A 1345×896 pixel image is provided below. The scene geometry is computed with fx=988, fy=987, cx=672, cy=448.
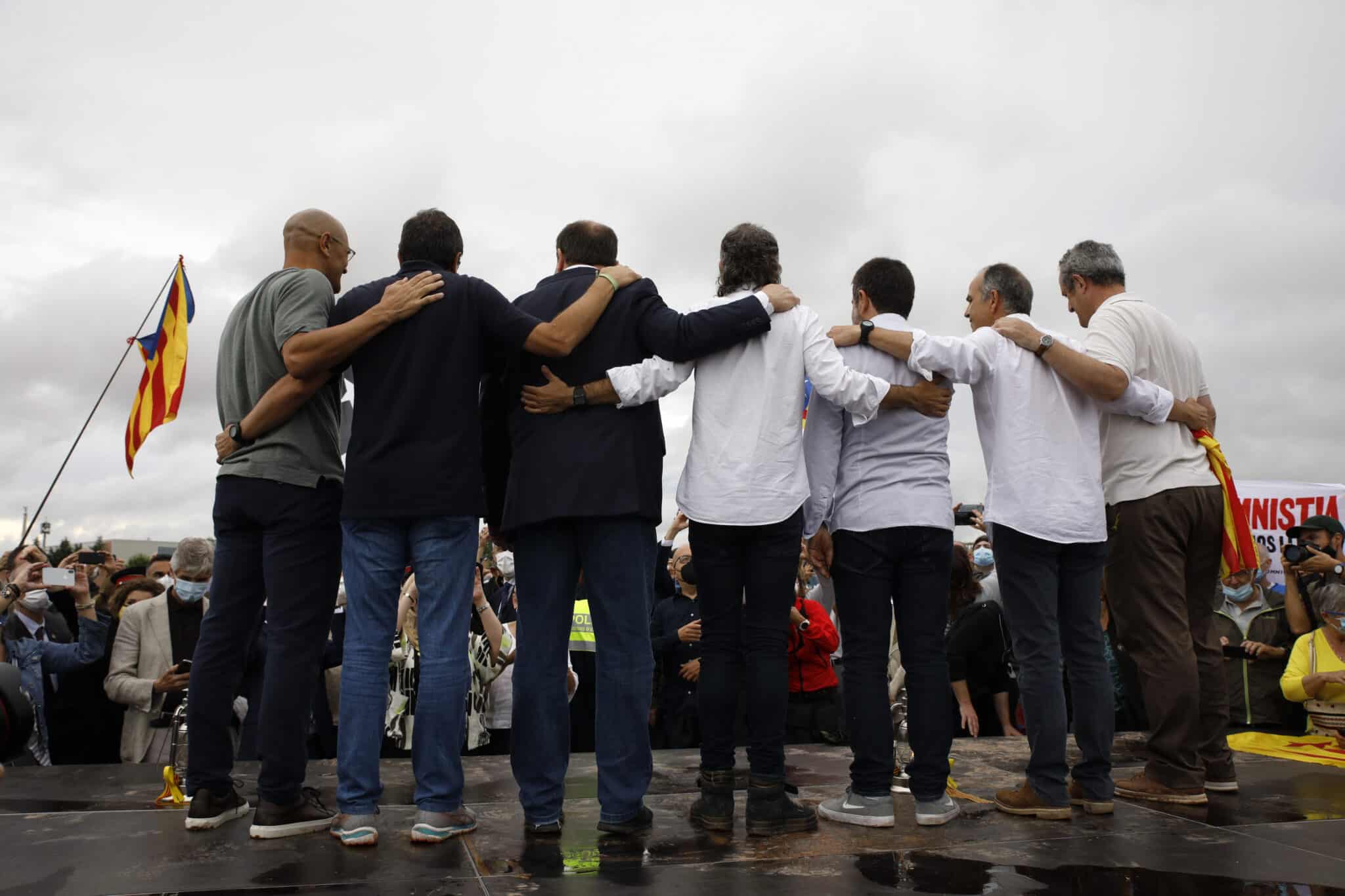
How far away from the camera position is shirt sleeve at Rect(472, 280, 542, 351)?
357 centimetres

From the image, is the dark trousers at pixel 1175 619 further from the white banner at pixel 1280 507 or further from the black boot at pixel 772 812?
the white banner at pixel 1280 507

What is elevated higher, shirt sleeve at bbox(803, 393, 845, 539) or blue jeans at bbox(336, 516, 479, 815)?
shirt sleeve at bbox(803, 393, 845, 539)

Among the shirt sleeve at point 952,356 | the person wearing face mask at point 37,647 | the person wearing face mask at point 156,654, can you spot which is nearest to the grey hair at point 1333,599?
the shirt sleeve at point 952,356

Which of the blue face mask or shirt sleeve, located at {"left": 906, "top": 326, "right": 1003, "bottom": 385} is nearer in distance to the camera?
shirt sleeve, located at {"left": 906, "top": 326, "right": 1003, "bottom": 385}

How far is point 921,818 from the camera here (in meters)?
3.66

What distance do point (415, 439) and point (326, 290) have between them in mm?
737

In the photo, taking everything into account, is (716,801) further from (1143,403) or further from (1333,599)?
(1333,599)

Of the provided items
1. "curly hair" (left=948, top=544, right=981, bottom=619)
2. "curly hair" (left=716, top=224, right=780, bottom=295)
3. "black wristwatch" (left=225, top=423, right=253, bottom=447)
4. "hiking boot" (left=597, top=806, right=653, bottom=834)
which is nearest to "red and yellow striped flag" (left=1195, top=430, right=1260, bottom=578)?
"curly hair" (left=716, top=224, right=780, bottom=295)

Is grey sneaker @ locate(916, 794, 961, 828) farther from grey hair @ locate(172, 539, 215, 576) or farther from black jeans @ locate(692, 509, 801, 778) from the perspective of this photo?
grey hair @ locate(172, 539, 215, 576)

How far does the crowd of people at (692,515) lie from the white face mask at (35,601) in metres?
2.97

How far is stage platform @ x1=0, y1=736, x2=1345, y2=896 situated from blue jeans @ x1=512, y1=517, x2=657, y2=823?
181 mm

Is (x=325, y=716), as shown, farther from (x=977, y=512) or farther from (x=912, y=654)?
(x=977, y=512)

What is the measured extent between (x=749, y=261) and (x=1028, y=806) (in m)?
2.37

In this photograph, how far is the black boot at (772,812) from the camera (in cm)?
347
